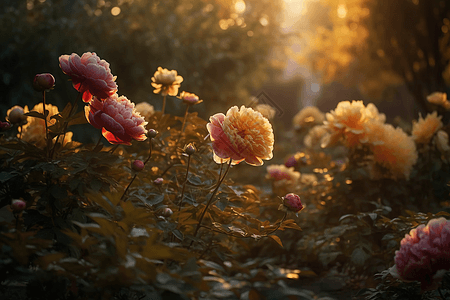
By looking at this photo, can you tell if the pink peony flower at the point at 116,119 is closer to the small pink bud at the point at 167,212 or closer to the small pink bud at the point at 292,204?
the small pink bud at the point at 167,212

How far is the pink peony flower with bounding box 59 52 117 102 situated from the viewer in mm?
1092

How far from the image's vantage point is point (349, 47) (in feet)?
29.3

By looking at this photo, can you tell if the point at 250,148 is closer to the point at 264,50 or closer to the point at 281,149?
the point at 281,149

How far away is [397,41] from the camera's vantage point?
7.27 meters

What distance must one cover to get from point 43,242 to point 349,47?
30.3 feet

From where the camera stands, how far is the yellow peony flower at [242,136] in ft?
3.71

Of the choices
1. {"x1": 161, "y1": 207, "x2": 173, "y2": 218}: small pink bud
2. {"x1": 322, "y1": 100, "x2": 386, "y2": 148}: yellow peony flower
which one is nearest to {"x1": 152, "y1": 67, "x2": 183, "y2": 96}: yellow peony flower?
{"x1": 161, "y1": 207, "x2": 173, "y2": 218}: small pink bud

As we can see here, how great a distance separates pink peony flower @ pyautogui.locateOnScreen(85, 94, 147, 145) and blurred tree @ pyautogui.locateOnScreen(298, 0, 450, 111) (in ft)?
23.0

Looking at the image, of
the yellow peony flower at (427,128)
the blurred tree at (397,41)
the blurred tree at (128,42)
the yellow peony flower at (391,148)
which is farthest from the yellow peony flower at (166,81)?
the blurred tree at (397,41)

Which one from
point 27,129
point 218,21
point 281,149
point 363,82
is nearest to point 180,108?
Result: point 281,149

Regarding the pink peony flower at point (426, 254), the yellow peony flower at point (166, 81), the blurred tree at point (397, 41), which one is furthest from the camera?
the blurred tree at point (397, 41)

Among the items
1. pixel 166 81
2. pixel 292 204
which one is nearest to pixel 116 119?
pixel 292 204

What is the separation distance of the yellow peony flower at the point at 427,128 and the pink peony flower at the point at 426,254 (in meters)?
1.49

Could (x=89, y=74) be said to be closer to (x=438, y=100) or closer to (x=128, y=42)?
(x=438, y=100)
